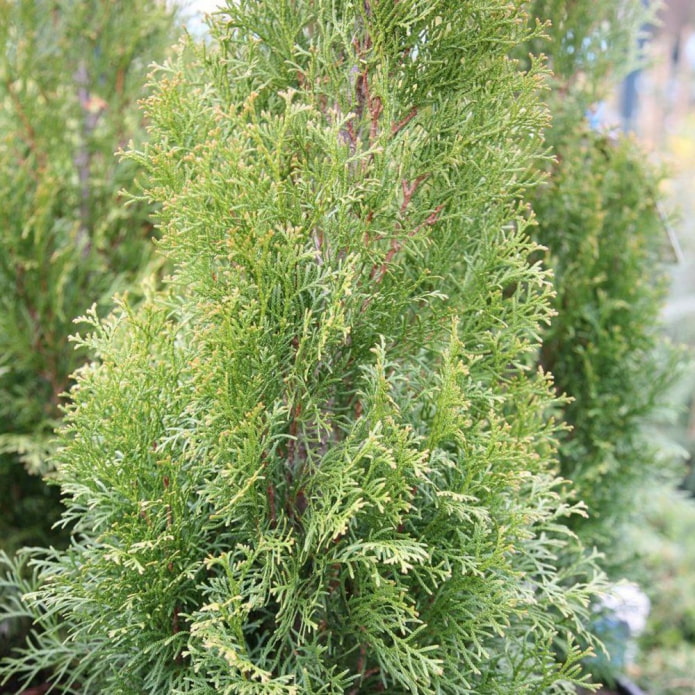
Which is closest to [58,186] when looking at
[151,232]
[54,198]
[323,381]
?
[54,198]

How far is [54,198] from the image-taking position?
10.9 feet

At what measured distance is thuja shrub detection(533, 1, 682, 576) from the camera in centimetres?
297

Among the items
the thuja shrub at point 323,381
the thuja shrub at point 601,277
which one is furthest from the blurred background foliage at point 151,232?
the thuja shrub at point 323,381

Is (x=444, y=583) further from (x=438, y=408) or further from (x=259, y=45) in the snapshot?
(x=259, y=45)

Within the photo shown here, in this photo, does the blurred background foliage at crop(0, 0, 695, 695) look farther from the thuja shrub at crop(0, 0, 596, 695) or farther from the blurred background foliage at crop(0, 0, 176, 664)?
the thuja shrub at crop(0, 0, 596, 695)

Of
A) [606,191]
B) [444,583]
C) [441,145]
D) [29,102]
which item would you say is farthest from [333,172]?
[29,102]

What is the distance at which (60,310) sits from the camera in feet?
10.4

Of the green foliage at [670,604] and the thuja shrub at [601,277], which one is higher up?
the thuja shrub at [601,277]

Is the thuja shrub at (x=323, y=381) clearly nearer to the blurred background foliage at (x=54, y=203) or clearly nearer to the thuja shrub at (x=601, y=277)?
the thuja shrub at (x=601, y=277)

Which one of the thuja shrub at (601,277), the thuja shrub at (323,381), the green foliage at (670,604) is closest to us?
the thuja shrub at (323,381)

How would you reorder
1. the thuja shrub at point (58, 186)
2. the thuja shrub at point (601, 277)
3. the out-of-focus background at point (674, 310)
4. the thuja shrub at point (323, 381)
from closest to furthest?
the thuja shrub at point (323, 381) → the thuja shrub at point (601, 277) → the thuja shrub at point (58, 186) → the out-of-focus background at point (674, 310)

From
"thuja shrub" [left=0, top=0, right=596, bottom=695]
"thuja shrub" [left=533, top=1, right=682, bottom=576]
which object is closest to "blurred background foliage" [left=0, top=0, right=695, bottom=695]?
"thuja shrub" [left=533, top=1, right=682, bottom=576]

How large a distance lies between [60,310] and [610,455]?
253cm

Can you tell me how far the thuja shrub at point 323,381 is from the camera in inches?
64.5
